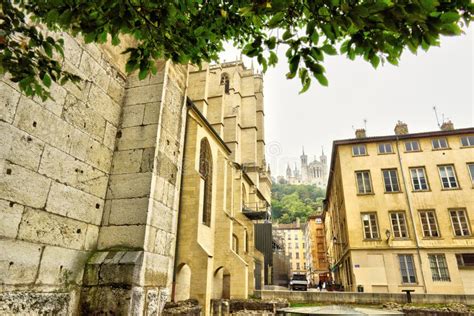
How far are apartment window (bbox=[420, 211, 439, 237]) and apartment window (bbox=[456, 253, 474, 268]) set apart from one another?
6.03 ft

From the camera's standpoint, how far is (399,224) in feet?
68.3

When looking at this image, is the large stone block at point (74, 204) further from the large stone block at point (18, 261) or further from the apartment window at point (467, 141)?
the apartment window at point (467, 141)

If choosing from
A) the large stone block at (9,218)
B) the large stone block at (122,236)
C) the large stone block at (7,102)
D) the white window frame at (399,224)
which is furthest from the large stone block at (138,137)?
the white window frame at (399,224)

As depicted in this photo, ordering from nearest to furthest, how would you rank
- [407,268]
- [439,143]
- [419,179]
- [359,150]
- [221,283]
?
[221,283]
[407,268]
[419,179]
[439,143]
[359,150]

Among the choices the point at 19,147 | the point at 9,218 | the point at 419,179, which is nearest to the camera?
the point at 9,218

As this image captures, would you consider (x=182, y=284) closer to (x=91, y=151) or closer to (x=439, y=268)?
(x=91, y=151)

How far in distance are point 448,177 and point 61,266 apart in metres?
25.1

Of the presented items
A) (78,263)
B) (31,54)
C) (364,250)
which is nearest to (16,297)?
(78,263)

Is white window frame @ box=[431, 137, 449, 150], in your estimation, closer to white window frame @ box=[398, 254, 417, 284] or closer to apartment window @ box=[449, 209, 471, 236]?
apartment window @ box=[449, 209, 471, 236]

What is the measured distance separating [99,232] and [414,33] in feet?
14.3

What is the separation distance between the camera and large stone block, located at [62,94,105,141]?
12.8 feet

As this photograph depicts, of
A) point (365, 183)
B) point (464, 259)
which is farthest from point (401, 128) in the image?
point (464, 259)

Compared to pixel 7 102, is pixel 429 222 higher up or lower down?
higher up

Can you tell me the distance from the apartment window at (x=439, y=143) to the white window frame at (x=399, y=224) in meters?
5.97
